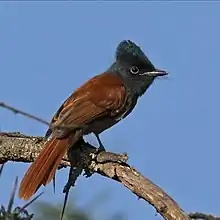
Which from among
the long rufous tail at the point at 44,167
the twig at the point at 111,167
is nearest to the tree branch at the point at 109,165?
the twig at the point at 111,167

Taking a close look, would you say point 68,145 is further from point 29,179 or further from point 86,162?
point 29,179

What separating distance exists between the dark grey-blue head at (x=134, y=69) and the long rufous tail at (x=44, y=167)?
Result: 123 centimetres

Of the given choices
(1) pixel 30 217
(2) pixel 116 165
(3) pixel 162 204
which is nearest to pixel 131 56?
(2) pixel 116 165

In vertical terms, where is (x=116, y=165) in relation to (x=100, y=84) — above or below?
below

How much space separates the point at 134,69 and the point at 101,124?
766mm

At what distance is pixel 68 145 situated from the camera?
4.29 m

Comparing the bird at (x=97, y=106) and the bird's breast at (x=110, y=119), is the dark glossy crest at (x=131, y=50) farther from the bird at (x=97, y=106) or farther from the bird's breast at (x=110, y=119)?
the bird's breast at (x=110, y=119)

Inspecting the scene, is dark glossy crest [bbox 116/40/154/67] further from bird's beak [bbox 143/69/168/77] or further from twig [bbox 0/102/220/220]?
twig [bbox 0/102/220/220]

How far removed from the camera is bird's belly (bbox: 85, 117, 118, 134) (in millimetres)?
4781

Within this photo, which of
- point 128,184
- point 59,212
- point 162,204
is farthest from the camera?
point 128,184

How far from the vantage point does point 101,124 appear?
191 inches

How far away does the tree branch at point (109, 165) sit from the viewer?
122 inches

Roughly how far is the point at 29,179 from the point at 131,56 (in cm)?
188

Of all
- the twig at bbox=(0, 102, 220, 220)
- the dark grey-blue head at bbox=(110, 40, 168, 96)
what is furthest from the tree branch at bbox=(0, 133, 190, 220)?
the dark grey-blue head at bbox=(110, 40, 168, 96)
